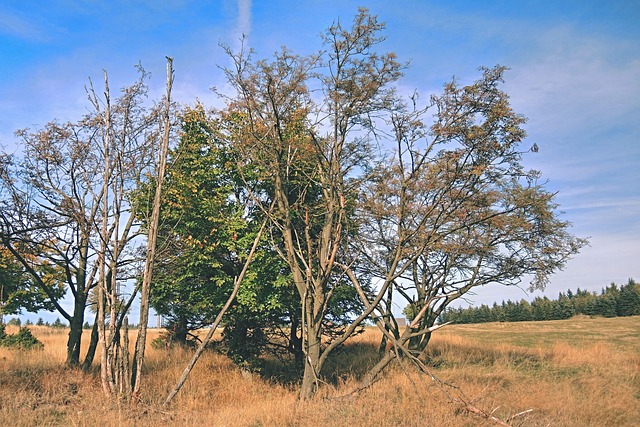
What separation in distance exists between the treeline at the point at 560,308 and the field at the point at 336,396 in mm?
40848

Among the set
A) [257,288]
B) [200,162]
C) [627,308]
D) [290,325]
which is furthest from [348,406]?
[627,308]

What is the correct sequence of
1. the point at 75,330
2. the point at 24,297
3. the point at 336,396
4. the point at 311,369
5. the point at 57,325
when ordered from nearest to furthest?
the point at 336,396 → the point at 311,369 → the point at 75,330 → the point at 24,297 → the point at 57,325

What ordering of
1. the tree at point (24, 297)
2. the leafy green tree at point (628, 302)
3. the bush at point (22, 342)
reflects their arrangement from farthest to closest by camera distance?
the leafy green tree at point (628, 302) < the tree at point (24, 297) < the bush at point (22, 342)

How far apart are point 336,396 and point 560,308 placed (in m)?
61.8

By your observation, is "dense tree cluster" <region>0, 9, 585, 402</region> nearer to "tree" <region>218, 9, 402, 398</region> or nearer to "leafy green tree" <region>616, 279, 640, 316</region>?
"tree" <region>218, 9, 402, 398</region>

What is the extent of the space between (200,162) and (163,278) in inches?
159

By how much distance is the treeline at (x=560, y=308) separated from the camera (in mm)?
58594

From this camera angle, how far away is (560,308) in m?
62.9

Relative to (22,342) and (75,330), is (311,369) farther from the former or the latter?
(22,342)

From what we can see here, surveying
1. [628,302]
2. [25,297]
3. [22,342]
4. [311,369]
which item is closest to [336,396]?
[311,369]

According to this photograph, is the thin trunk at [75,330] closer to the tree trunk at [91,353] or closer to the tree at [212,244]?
the tree trunk at [91,353]

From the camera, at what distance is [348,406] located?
989 cm

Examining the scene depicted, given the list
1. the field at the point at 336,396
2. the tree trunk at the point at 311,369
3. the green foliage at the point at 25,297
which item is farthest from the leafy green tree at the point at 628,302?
the green foliage at the point at 25,297

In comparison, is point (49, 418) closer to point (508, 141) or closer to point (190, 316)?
point (190, 316)
